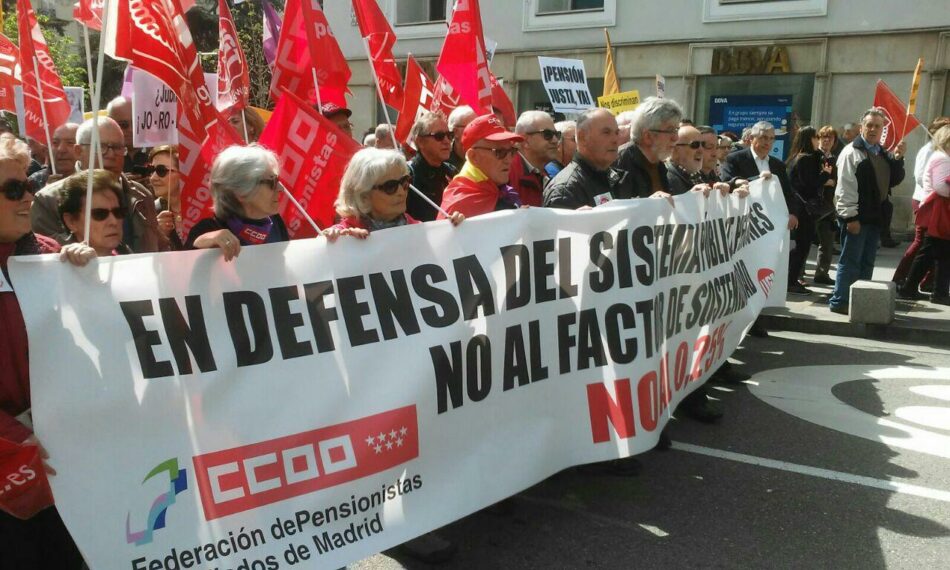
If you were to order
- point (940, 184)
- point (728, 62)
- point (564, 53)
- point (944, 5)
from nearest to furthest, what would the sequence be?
point (940, 184)
point (944, 5)
point (728, 62)
point (564, 53)

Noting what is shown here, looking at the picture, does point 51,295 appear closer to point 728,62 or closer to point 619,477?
point 619,477

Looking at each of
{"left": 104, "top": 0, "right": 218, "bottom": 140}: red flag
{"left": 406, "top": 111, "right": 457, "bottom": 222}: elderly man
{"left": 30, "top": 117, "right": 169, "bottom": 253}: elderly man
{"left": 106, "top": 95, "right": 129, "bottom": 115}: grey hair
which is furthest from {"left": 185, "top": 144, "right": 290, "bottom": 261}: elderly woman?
{"left": 106, "top": 95, "right": 129, "bottom": 115}: grey hair

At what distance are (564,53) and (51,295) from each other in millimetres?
17425

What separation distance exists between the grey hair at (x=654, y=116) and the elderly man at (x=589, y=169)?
53cm

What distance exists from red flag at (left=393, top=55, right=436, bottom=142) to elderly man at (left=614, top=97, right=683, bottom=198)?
265 centimetres

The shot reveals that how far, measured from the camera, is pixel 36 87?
6.73 metres

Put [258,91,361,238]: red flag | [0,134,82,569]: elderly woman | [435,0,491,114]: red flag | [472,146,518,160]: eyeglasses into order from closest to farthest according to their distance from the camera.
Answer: [0,134,82,569]: elderly woman → [258,91,361,238]: red flag → [472,146,518,160]: eyeglasses → [435,0,491,114]: red flag

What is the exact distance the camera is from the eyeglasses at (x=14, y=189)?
2418mm

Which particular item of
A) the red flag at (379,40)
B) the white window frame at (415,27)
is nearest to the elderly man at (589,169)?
the red flag at (379,40)

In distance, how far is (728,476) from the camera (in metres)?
4.35

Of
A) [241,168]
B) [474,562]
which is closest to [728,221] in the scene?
[474,562]

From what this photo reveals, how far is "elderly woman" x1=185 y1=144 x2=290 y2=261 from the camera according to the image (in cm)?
314

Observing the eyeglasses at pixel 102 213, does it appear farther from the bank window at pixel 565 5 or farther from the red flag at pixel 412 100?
the bank window at pixel 565 5

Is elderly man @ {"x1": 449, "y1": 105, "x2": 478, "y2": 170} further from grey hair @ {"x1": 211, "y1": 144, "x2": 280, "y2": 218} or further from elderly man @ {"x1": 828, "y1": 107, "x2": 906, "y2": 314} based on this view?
elderly man @ {"x1": 828, "y1": 107, "x2": 906, "y2": 314}
